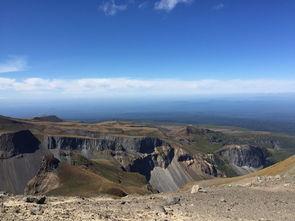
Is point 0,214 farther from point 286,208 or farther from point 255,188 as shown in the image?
point 255,188

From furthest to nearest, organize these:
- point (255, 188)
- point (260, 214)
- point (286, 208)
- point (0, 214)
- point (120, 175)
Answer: point (120, 175), point (255, 188), point (286, 208), point (260, 214), point (0, 214)

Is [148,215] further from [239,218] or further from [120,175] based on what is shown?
[120,175]

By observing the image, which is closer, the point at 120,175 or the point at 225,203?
the point at 225,203

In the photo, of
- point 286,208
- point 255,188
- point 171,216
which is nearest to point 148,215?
point 171,216

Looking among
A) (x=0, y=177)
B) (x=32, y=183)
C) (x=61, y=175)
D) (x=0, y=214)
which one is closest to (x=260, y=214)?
(x=0, y=214)

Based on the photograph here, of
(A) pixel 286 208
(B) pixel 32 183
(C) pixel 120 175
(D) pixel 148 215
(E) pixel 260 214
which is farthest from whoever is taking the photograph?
(C) pixel 120 175

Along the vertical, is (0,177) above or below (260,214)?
below
